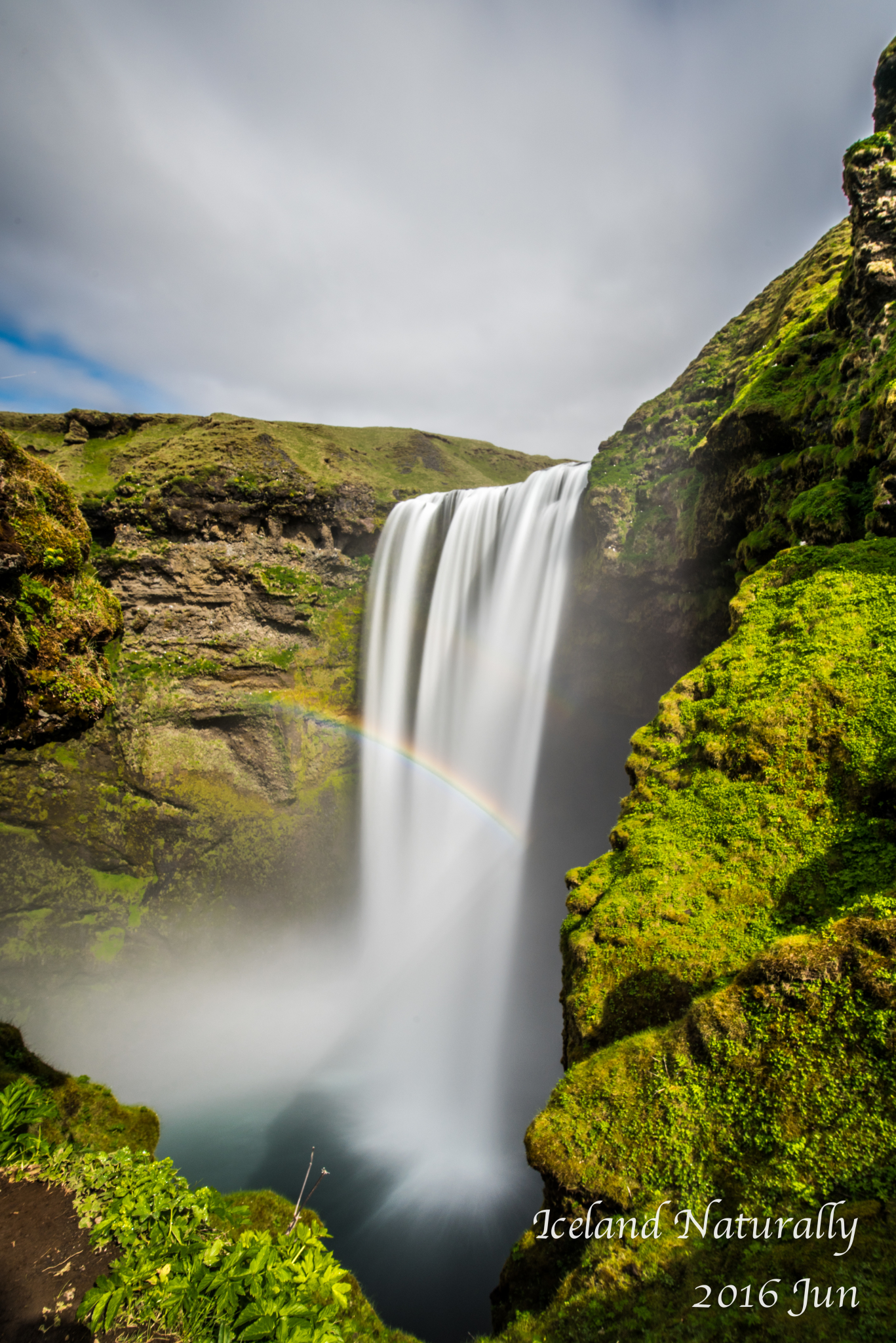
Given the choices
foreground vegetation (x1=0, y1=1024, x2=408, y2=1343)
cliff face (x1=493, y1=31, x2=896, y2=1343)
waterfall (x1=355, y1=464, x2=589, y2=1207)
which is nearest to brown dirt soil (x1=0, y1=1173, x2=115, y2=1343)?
foreground vegetation (x1=0, y1=1024, x2=408, y2=1343)

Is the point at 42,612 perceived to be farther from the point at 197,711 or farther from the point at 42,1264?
the point at 197,711

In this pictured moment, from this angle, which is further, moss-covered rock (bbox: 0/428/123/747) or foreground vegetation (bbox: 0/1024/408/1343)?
moss-covered rock (bbox: 0/428/123/747)

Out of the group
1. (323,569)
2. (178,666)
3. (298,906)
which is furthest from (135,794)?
(323,569)

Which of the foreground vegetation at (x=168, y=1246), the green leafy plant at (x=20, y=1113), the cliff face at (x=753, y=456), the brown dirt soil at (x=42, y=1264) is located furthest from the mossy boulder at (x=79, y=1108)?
the cliff face at (x=753, y=456)

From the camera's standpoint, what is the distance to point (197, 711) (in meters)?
20.6

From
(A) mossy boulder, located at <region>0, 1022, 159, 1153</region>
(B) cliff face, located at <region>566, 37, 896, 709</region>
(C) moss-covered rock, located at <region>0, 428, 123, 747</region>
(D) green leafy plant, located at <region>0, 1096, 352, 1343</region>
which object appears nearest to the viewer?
(D) green leafy plant, located at <region>0, 1096, 352, 1343</region>

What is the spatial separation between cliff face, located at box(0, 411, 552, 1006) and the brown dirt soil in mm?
16241

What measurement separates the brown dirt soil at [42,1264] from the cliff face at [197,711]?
16.2m

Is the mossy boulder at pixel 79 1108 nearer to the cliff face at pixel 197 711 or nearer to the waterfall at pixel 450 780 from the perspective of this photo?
the waterfall at pixel 450 780

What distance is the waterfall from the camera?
16.3m

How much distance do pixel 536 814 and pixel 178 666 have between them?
15282 mm

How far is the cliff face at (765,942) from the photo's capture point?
328cm

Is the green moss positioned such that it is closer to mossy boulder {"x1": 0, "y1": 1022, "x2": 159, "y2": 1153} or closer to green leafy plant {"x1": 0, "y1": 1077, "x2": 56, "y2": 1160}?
green leafy plant {"x1": 0, "y1": 1077, "x2": 56, "y2": 1160}

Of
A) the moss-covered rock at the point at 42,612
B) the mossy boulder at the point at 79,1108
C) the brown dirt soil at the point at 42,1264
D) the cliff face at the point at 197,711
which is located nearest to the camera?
the brown dirt soil at the point at 42,1264
